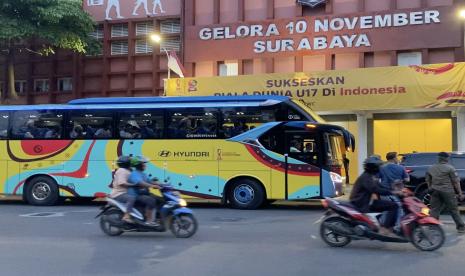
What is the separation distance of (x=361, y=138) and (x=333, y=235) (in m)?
14.6

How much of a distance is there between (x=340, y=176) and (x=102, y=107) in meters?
7.41

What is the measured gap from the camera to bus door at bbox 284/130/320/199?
15.2 meters

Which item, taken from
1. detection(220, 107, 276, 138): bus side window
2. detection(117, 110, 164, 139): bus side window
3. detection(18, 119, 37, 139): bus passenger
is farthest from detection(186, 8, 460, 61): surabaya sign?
detection(18, 119, 37, 139): bus passenger

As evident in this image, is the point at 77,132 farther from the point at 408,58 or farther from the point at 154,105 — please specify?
the point at 408,58

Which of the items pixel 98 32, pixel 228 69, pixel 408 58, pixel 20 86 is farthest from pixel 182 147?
pixel 20 86

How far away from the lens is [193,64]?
1001 inches

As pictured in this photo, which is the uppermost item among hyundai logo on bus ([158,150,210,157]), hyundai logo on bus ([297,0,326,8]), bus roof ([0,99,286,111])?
hyundai logo on bus ([297,0,326,8])

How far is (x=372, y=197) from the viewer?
30.7 ft

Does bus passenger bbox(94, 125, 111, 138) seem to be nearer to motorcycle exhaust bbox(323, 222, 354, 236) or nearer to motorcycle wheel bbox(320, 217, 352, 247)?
motorcycle wheel bbox(320, 217, 352, 247)

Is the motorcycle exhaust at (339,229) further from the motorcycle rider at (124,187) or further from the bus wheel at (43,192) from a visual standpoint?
the bus wheel at (43,192)

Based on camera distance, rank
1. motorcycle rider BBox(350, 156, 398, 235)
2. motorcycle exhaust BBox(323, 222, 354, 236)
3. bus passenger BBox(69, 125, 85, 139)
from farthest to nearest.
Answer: bus passenger BBox(69, 125, 85, 139) → motorcycle exhaust BBox(323, 222, 354, 236) → motorcycle rider BBox(350, 156, 398, 235)

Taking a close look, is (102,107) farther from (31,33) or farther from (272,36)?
(272,36)

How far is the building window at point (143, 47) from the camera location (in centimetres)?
2658

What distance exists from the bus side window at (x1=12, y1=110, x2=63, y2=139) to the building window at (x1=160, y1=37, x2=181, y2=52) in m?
10.3
